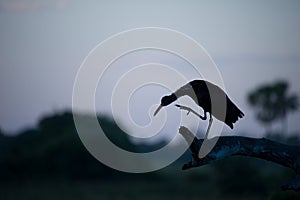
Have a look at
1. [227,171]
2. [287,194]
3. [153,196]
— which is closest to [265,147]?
[287,194]

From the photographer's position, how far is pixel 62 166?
36.6 m

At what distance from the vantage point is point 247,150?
7.30 m

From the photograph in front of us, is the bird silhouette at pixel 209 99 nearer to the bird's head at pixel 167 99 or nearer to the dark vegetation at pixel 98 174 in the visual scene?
the bird's head at pixel 167 99

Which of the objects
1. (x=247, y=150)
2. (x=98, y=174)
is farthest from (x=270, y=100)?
(x=247, y=150)

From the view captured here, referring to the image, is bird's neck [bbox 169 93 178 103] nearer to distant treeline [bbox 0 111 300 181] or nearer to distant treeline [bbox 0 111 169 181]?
distant treeline [bbox 0 111 169 181]

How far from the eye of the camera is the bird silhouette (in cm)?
714

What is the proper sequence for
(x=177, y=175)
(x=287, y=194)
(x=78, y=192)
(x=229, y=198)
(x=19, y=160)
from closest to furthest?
(x=287, y=194), (x=78, y=192), (x=229, y=198), (x=19, y=160), (x=177, y=175)

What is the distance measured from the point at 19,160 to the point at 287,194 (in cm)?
2211

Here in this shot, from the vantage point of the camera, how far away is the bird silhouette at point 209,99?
7.14 m

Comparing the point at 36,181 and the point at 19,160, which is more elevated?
the point at 19,160

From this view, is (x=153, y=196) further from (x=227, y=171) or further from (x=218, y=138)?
(x=218, y=138)

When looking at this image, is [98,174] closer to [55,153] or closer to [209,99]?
[55,153]

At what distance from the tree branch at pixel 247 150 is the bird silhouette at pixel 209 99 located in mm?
193

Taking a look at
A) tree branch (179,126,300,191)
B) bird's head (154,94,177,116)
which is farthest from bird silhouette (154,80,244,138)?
tree branch (179,126,300,191)
